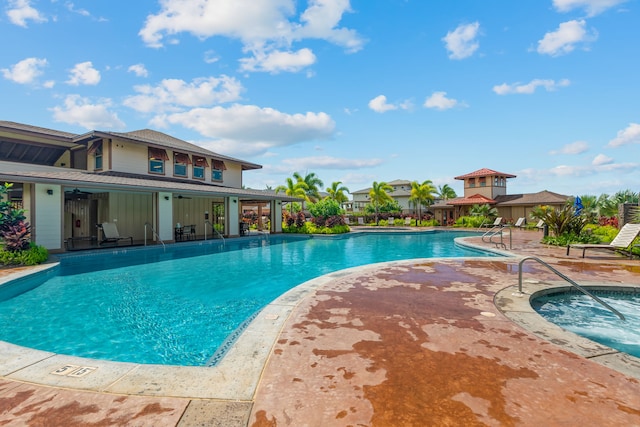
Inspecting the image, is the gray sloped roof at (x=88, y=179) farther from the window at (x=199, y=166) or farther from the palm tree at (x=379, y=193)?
the palm tree at (x=379, y=193)

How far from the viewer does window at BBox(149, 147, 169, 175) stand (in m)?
19.4

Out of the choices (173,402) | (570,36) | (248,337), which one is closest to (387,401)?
(173,402)

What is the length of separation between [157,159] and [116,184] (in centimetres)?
640

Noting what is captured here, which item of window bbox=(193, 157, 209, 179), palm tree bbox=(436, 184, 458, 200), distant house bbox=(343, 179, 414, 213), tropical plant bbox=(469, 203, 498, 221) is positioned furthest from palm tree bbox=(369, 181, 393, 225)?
window bbox=(193, 157, 209, 179)

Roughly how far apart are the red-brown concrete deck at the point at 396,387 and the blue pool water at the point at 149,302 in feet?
5.61

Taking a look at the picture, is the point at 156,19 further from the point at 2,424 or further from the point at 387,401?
the point at 387,401

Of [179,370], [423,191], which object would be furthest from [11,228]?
[423,191]

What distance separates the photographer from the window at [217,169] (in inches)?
909

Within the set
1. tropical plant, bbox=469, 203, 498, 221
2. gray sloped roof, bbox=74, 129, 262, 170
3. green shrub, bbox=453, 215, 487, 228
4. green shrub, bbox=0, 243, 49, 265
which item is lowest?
green shrub, bbox=0, 243, 49, 265

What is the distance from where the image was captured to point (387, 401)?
2.76m

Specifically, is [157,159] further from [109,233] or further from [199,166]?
[109,233]

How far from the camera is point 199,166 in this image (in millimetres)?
22031

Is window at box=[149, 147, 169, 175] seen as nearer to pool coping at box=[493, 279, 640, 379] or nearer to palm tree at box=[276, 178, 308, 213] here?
palm tree at box=[276, 178, 308, 213]

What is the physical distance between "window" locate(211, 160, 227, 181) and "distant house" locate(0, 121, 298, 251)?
3.0 inches
